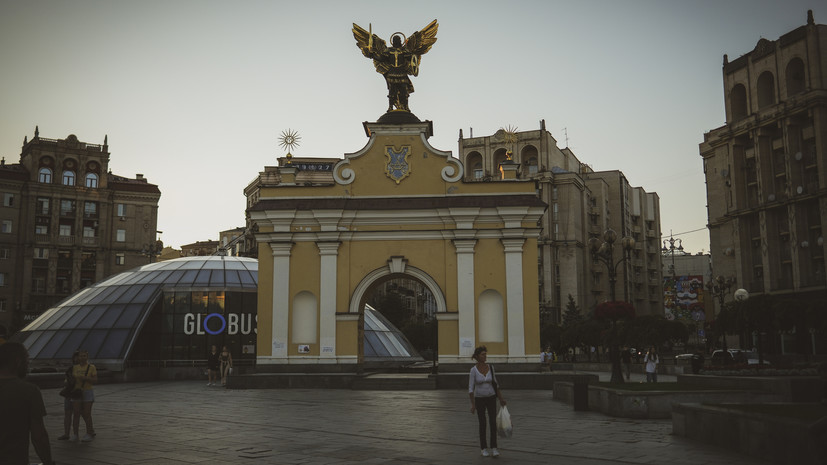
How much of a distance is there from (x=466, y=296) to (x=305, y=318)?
20.6 ft

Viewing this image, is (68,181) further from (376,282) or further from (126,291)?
(376,282)

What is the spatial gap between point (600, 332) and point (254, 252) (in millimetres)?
48822

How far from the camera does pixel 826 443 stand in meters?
5.64

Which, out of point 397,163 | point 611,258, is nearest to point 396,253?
point 397,163

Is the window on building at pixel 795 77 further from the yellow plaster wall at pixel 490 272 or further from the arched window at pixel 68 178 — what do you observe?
the arched window at pixel 68 178

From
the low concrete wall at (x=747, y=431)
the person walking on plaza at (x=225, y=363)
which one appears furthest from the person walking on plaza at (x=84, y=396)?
the person walking on plaza at (x=225, y=363)

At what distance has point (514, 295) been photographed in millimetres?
25625

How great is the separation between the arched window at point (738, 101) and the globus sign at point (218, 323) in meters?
44.5

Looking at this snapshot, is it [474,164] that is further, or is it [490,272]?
[474,164]

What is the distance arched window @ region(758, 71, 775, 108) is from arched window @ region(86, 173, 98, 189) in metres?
69.1

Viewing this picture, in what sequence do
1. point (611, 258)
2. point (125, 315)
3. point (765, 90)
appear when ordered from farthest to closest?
1. point (765, 90)
2. point (125, 315)
3. point (611, 258)

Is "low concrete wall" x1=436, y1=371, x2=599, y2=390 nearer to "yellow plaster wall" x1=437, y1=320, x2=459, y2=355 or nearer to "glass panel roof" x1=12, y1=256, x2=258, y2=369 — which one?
"yellow plaster wall" x1=437, y1=320, x2=459, y2=355

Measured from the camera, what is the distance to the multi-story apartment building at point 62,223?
73812 millimetres

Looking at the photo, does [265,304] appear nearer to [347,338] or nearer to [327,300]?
[327,300]
